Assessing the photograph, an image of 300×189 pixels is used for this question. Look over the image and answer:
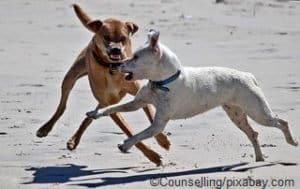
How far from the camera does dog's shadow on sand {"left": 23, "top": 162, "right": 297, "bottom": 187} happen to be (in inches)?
294

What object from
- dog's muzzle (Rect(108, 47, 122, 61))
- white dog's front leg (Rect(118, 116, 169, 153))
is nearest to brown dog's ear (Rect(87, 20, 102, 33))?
dog's muzzle (Rect(108, 47, 122, 61))

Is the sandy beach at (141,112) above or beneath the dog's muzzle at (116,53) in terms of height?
beneath

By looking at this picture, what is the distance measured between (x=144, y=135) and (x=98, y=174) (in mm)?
650

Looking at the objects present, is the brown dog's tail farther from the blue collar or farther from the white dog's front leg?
the white dog's front leg

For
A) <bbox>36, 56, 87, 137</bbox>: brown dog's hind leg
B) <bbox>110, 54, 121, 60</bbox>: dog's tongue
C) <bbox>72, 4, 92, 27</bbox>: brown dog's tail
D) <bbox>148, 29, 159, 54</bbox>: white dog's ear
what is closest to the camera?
<bbox>148, 29, 159, 54</bbox>: white dog's ear

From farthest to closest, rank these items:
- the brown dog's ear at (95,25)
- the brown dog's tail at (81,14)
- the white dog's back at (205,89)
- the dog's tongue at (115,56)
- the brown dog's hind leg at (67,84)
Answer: the brown dog's hind leg at (67,84) < the brown dog's tail at (81,14) < the brown dog's ear at (95,25) < the dog's tongue at (115,56) < the white dog's back at (205,89)

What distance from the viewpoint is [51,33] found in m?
17.7

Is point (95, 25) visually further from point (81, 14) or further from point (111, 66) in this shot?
point (81, 14)

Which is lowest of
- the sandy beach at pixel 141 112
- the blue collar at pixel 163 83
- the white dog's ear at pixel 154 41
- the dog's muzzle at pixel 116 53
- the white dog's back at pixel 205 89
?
the sandy beach at pixel 141 112

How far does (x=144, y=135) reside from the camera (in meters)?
7.45

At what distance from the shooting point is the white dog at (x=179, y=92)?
7.47m

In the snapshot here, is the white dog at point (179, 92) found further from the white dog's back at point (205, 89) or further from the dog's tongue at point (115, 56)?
the dog's tongue at point (115, 56)

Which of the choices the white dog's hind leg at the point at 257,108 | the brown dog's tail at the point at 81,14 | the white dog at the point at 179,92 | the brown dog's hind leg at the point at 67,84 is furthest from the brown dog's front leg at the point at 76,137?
the white dog's hind leg at the point at 257,108

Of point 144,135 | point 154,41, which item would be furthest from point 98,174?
point 154,41
